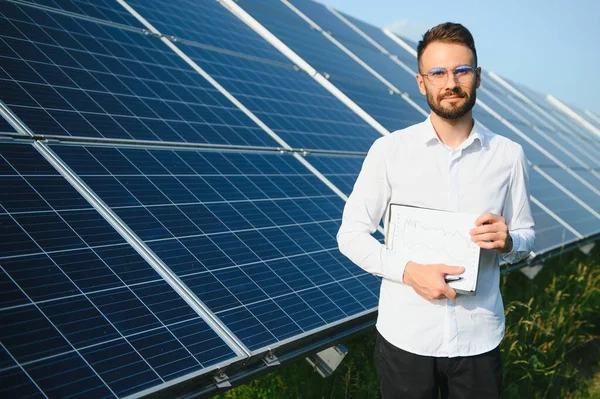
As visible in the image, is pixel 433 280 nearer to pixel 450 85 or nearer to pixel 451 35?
pixel 450 85

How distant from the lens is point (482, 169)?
331cm

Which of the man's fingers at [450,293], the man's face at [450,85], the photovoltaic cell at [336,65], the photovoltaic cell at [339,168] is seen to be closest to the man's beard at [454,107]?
the man's face at [450,85]

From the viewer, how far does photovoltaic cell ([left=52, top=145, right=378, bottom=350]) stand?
4.27 metres

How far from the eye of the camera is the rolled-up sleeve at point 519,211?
131 inches

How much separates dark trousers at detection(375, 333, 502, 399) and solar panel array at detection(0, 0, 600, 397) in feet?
3.10

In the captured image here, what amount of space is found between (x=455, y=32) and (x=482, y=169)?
0.71 metres

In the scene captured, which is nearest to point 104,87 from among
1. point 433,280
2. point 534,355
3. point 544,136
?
point 433,280

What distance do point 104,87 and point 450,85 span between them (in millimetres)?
3474

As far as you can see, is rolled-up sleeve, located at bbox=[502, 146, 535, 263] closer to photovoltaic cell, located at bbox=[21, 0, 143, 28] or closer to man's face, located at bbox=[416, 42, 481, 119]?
man's face, located at bbox=[416, 42, 481, 119]

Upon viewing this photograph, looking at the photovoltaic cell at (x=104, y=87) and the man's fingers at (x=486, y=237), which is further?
the photovoltaic cell at (x=104, y=87)

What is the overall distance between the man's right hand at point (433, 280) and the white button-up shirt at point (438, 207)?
12cm

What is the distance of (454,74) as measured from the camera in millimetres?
3135

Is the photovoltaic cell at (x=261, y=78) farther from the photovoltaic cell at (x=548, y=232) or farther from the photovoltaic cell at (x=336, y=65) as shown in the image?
the photovoltaic cell at (x=548, y=232)

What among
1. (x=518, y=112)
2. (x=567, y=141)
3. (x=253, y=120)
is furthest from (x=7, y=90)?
(x=567, y=141)
